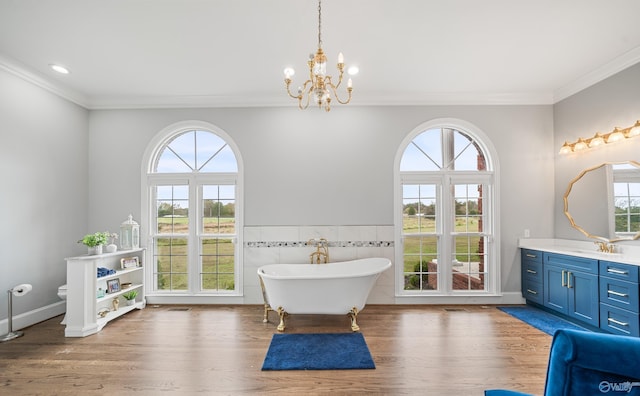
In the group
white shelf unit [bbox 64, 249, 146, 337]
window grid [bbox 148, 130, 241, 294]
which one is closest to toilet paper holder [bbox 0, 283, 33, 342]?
white shelf unit [bbox 64, 249, 146, 337]

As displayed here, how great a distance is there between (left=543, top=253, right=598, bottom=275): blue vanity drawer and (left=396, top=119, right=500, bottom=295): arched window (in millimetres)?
645

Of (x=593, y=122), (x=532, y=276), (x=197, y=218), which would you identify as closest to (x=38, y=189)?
(x=197, y=218)

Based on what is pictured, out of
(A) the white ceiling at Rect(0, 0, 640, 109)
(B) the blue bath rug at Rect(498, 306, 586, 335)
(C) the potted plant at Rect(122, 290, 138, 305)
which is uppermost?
(A) the white ceiling at Rect(0, 0, 640, 109)

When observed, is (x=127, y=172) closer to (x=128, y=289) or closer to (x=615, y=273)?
(x=128, y=289)

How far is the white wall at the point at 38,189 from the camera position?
3.19m

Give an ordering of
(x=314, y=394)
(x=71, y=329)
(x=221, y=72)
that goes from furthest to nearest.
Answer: (x=221, y=72), (x=71, y=329), (x=314, y=394)

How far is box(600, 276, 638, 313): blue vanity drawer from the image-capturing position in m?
2.74

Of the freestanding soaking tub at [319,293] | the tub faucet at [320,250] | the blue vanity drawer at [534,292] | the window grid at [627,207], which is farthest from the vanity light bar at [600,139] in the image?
the tub faucet at [320,250]

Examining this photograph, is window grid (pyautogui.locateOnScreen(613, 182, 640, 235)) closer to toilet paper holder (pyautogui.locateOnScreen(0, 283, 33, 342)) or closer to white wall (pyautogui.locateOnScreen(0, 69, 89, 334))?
toilet paper holder (pyautogui.locateOnScreen(0, 283, 33, 342))

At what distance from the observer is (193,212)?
4.22 m

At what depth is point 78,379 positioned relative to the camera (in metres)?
2.34

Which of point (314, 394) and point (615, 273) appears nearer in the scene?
point (314, 394)

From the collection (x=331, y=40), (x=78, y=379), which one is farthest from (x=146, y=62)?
(x=78, y=379)

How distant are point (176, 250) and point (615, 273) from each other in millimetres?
5063
